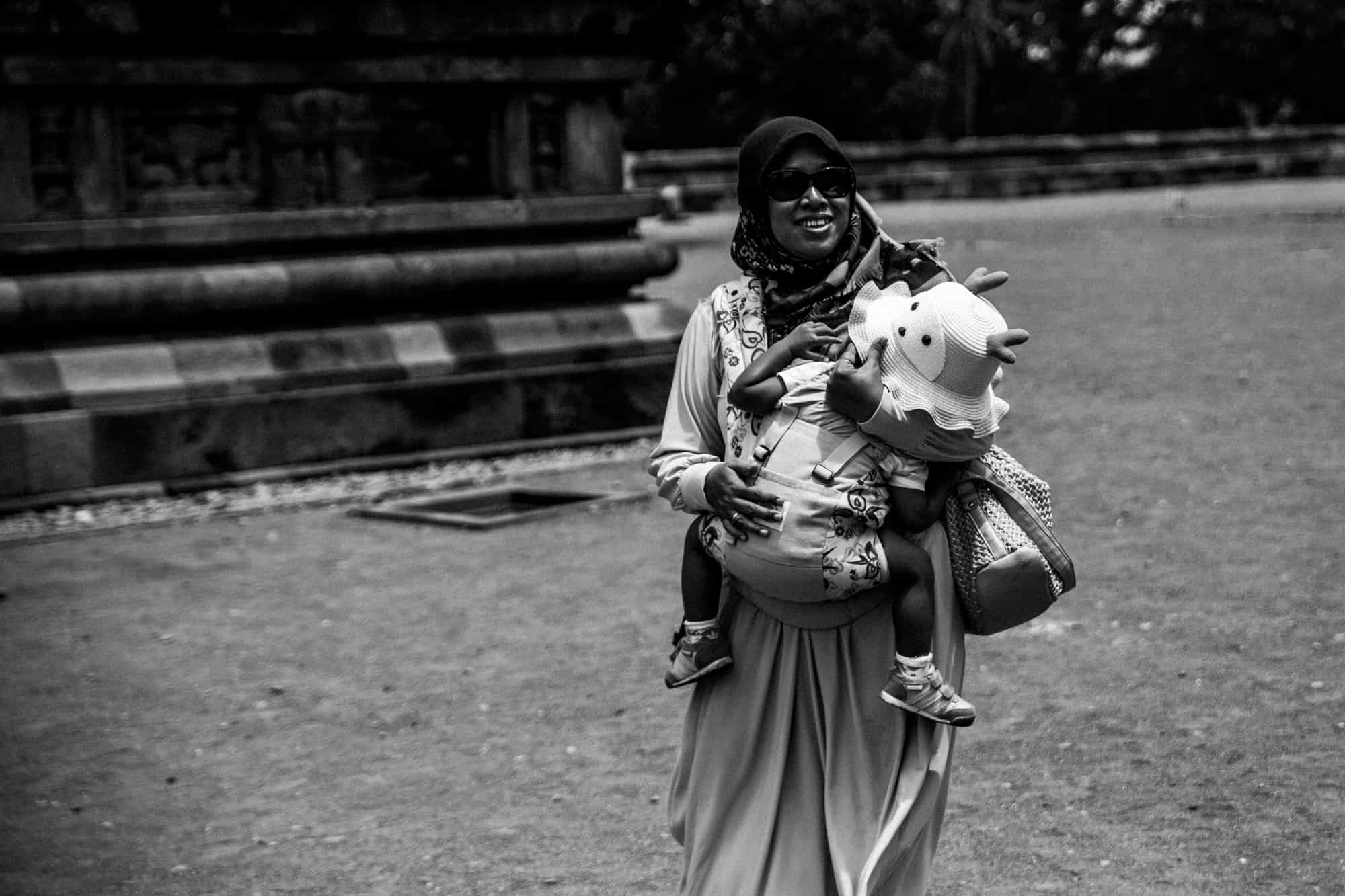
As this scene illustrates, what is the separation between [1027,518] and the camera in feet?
11.5

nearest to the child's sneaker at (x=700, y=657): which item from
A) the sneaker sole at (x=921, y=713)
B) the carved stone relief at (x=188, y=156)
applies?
the sneaker sole at (x=921, y=713)

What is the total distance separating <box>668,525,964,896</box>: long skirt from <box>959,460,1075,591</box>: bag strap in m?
0.13

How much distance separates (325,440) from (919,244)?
22.7 ft

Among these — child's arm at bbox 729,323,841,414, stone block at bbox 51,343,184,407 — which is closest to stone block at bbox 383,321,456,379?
stone block at bbox 51,343,184,407

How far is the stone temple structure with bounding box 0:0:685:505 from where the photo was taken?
9555 mm

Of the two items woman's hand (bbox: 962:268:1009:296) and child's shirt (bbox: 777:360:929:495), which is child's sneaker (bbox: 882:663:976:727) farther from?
woman's hand (bbox: 962:268:1009:296)

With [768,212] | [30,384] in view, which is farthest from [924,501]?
[30,384]

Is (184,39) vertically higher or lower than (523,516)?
higher

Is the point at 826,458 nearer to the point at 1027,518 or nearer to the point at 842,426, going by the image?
the point at 842,426

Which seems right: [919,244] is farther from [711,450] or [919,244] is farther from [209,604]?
[209,604]

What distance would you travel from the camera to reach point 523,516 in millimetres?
8711

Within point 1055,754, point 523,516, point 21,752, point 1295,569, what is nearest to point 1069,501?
point 1295,569

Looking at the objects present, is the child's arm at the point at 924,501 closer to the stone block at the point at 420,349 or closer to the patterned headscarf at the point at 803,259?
the patterned headscarf at the point at 803,259

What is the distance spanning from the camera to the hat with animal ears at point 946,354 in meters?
3.33
